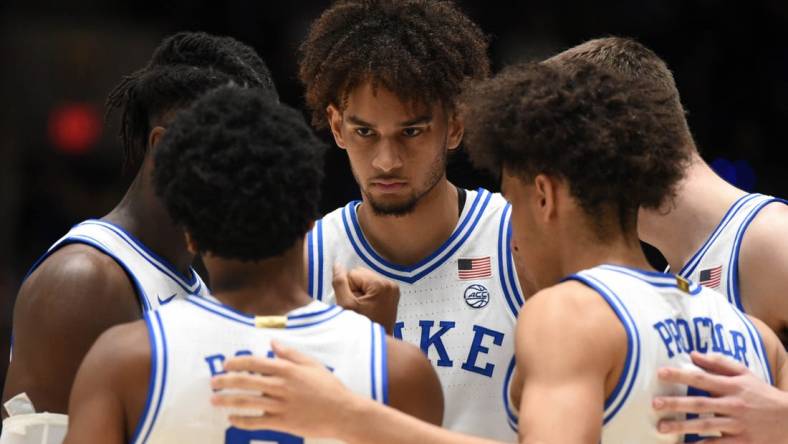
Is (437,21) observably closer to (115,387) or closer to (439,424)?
(439,424)

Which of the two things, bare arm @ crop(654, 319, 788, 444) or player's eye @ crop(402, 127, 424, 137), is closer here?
bare arm @ crop(654, 319, 788, 444)

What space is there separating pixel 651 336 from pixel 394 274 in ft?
4.63

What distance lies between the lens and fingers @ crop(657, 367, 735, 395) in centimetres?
264

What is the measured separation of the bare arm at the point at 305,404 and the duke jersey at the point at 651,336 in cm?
52

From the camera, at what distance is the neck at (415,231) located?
3986 mm

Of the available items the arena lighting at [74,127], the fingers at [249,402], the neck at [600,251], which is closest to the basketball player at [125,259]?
the fingers at [249,402]

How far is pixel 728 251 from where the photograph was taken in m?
3.84

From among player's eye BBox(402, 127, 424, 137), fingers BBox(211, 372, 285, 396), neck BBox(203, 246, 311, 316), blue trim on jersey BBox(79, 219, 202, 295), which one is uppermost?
player's eye BBox(402, 127, 424, 137)

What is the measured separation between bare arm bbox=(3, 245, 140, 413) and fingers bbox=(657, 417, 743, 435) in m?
1.50

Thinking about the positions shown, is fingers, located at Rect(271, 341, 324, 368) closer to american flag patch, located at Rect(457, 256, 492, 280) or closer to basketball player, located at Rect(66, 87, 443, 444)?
basketball player, located at Rect(66, 87, 443, 444)

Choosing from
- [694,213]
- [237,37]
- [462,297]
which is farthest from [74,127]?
[694,213]

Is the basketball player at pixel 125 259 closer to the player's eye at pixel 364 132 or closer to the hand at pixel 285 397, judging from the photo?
the player's eye at pixel 364 132

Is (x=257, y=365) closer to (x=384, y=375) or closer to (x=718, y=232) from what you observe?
(x=384, y=375)

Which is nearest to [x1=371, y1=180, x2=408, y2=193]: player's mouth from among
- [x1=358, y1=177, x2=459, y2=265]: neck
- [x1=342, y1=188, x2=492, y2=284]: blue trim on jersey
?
[x1=358, y1=177, x2=459, y2=265]: neck
